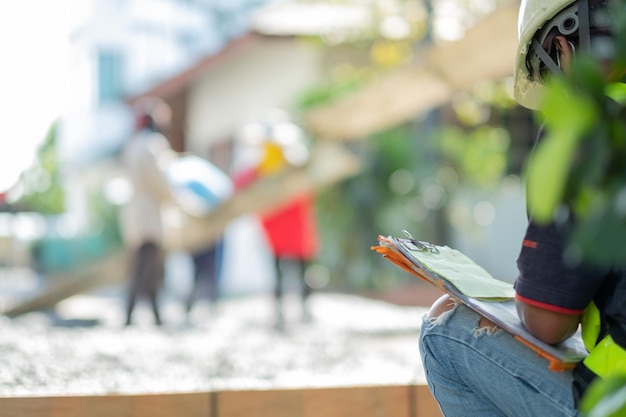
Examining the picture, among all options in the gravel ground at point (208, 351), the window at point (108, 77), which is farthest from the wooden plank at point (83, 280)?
the window at point (108, 77)

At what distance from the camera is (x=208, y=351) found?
6004mm

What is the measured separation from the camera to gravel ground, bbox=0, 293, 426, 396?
3992 mm

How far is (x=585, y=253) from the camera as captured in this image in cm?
113

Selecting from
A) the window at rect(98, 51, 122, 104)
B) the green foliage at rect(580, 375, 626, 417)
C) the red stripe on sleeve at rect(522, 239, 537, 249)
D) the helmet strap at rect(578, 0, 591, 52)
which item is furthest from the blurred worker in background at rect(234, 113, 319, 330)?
the window at rect(98, 51, 122, 104)

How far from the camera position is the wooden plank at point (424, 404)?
12.0ft

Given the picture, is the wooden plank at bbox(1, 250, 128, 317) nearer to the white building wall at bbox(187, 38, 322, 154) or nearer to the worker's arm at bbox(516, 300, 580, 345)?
the worker's arm at bbox(516, 300, 580, 345)

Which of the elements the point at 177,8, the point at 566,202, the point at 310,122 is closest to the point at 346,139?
the point at 310,122

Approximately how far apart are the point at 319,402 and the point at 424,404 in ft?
1.20

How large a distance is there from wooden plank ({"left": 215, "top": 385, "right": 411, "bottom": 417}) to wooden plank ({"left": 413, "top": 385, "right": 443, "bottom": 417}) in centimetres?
3

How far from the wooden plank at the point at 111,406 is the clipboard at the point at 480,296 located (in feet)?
4.65


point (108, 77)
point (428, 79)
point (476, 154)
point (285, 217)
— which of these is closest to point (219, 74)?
point (108, 77)

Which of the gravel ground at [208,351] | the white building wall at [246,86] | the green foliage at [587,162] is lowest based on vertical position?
the gravel ground at [208,351]

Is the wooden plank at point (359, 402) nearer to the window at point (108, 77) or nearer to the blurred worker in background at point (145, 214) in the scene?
the blurred worker in background at point (145, 214)

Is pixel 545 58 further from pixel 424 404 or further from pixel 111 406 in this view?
pixel 111 406
